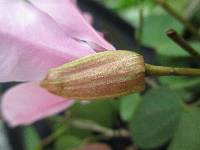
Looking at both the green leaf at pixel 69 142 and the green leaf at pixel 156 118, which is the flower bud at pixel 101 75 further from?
the green leaf at pixel 69 142

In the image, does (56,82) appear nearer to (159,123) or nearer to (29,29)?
(29,29)

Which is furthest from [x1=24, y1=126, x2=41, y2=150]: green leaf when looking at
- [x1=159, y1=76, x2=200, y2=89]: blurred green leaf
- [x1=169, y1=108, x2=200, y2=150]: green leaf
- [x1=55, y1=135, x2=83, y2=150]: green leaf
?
[x1=169, y1=108, x2=200, y2=150]: green leaf

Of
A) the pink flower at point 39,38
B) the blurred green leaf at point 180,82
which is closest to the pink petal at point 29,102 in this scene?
the pink flower at point 39,38

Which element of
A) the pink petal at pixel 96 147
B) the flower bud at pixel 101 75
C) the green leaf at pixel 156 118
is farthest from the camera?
the pink petal at pixel 96 147

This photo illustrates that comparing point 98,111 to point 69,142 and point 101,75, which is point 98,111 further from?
point 101,75

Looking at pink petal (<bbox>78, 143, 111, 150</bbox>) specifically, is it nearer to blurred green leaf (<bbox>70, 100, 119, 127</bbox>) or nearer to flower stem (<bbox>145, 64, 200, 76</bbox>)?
blurred green leaf (<bbox>70, 100, 119, 127</bbox>)

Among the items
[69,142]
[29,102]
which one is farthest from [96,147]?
[29,102]
